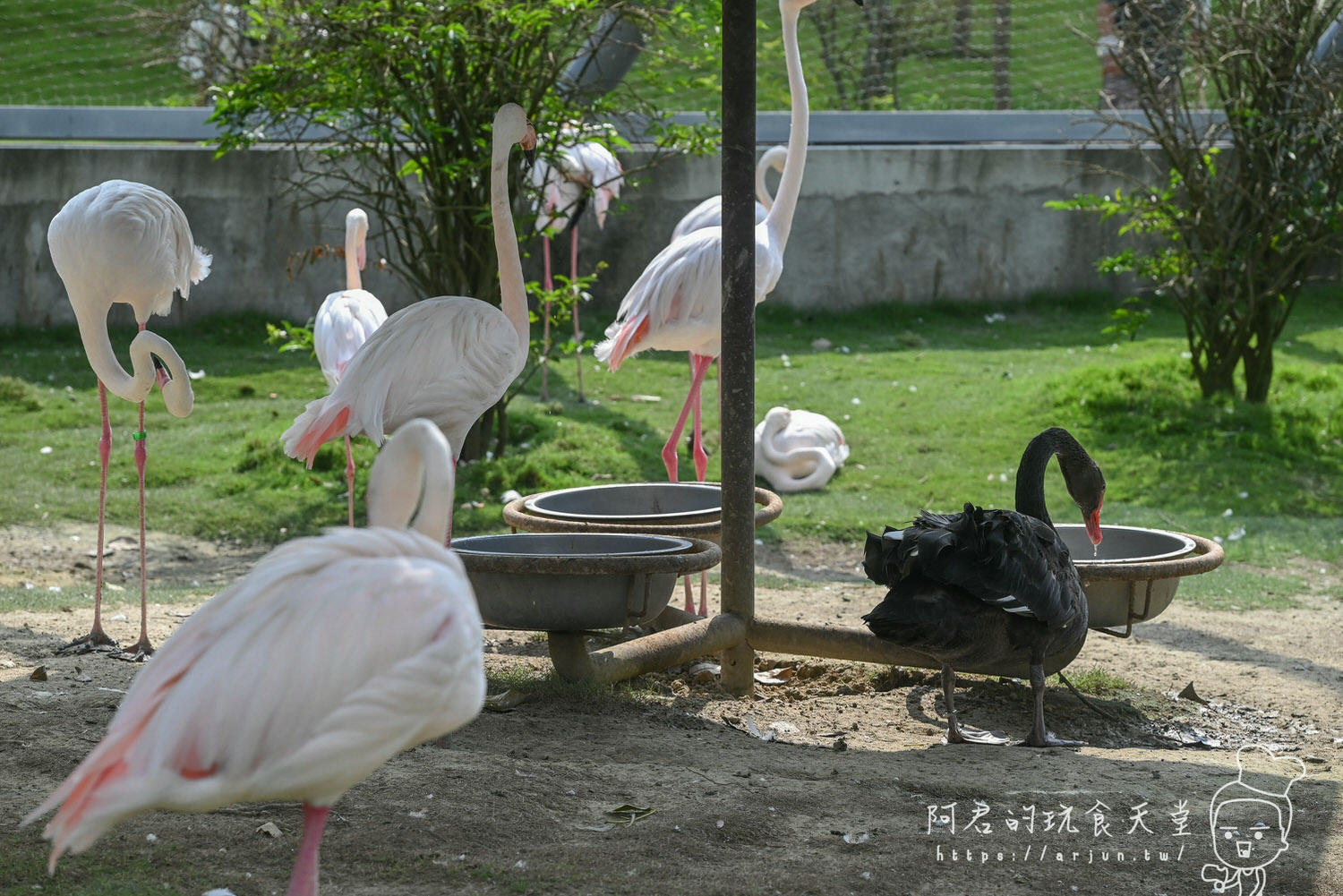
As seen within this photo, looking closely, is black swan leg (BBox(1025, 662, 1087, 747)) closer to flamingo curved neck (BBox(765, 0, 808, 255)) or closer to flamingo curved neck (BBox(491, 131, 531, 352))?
flamingo curved neck (BBox(491, 131, 531, 352))

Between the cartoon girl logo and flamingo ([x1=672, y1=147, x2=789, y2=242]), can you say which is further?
flamingo ([x1=672, y1=147, x2=789, y2=242])

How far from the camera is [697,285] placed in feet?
21.4

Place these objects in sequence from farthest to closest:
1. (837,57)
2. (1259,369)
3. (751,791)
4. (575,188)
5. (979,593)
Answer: (837,57) < (575,188) < (1259,369) < (979,593) < (751,791)

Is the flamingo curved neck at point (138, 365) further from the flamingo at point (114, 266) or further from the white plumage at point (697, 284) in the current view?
the white plumage at point (697, 284)

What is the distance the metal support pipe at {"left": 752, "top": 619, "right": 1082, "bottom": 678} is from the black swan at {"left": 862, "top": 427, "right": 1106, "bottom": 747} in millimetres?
278

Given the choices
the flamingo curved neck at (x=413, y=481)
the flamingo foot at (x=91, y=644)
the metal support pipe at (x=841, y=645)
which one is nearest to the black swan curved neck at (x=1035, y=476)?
the metal support pipe at (x=841, y=645)

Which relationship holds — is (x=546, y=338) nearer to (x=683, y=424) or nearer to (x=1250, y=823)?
(x=683, y=424)

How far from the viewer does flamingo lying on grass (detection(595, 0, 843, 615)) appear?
6531 mm

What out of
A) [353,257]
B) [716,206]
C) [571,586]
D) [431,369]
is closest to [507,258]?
[431,369]

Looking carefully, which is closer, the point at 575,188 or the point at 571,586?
the point at 571,586

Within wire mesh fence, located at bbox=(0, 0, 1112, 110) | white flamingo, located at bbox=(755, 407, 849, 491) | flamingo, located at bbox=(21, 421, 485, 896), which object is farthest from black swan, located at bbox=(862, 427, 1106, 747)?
wire mesh fence, located at bbox=(0, 0, 1112, 110)

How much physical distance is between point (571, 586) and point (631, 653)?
1.13 feet

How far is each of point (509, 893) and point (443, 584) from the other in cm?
89

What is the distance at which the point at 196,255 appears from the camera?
6059 millimetres
